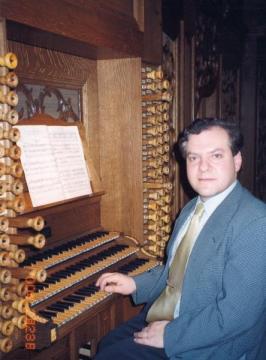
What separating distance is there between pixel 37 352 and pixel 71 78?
164 cm

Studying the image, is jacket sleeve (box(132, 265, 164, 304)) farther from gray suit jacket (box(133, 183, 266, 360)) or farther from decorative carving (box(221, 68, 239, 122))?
decorative carving (box(221, 68, 239, 122))

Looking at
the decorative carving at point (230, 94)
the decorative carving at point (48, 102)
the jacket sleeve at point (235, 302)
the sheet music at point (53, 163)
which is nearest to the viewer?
the jacket sleeve at point (235, 302)

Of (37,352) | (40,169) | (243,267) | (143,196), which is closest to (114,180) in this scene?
(143,196)

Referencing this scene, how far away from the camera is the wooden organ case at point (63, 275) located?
1.69 meters

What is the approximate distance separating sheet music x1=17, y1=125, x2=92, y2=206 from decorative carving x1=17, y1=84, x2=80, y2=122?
100 mm

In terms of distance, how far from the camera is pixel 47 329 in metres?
1.71

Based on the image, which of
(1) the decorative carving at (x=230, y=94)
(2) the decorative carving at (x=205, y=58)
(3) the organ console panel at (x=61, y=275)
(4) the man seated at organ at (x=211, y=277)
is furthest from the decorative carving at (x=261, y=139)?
(4) the man seated at organ at (x=211, y=277)

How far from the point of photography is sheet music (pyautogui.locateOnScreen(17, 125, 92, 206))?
7.20 ft

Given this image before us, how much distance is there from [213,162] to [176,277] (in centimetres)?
55

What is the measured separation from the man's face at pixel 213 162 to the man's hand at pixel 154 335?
601 mm

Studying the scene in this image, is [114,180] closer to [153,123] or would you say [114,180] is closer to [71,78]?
[153,123]

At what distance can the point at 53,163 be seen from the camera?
7.76ft

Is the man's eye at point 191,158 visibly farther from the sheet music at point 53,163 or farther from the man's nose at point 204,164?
the sheet music at point 53,163

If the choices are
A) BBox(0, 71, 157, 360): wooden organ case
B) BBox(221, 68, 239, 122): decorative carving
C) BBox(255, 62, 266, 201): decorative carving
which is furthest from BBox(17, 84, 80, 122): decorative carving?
BBox(255, 62, 266, 201): decorative carving
